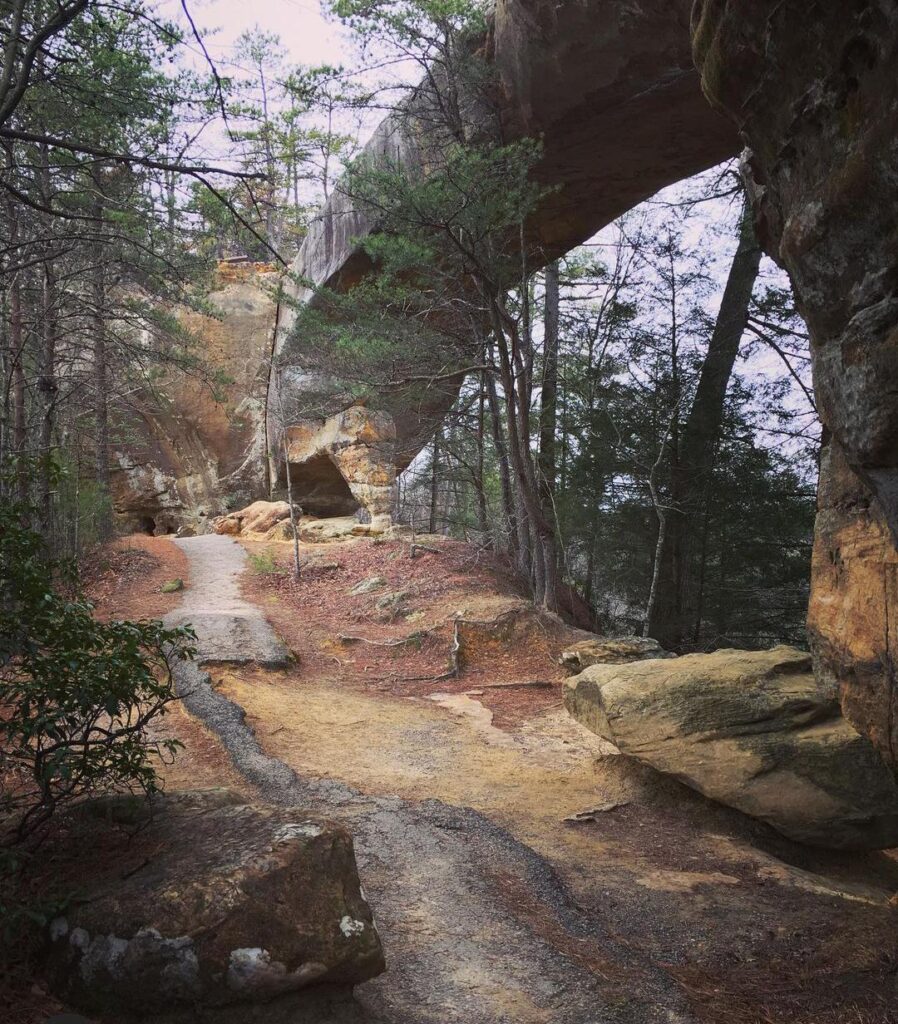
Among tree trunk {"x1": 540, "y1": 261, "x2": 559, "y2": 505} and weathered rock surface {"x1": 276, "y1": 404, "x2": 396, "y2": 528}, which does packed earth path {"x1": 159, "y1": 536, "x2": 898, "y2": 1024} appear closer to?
tree trunk {"x1": 540, "y1": 261, "x2": 559, "y2": 505}

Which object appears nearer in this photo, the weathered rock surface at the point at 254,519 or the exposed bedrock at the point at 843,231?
the exposed bedrock at the point at 843,231

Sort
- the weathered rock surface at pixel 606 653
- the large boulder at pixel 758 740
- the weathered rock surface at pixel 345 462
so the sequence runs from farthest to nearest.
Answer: the weathered rock surface at pixel 345 462 < the weathered rock surface at pixel 606 653 < the large boulder at pixel 758 740

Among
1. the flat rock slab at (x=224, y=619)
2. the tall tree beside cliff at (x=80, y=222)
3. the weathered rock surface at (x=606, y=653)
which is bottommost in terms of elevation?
the weathered rock surface at (x=606, y=653)

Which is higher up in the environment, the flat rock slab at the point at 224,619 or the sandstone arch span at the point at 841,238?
the sandstone arch span at the point at 841,238

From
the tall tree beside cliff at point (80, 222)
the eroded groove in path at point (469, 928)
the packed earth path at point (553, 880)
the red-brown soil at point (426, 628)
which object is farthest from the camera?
the red-brown soil at point (426, 628)

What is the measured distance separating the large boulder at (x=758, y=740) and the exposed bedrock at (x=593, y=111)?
5.88m

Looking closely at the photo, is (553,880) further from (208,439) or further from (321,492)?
(208,439)

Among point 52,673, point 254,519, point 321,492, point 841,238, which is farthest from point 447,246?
point 321,492

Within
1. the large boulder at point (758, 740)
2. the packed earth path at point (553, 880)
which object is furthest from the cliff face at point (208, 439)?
the large boulder at point (758, 740)

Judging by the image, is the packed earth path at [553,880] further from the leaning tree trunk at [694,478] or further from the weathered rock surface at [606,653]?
the leaning tree trunk at [694,478]

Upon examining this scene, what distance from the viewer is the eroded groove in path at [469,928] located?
318 cm

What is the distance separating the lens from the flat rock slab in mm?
9125

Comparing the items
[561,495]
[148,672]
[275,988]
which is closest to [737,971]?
[275,988]

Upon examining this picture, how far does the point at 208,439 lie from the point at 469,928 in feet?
72.1
